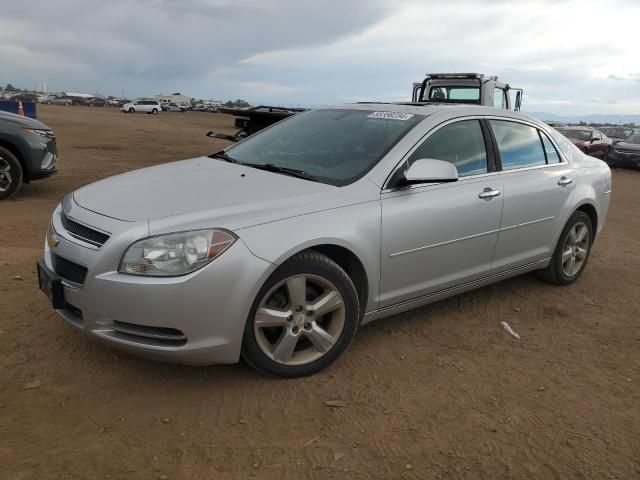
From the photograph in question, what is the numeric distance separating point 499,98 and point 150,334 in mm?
13178

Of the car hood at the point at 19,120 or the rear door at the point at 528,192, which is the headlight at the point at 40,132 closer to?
the car hood at the point at 19,120

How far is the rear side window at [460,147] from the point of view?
3.84m

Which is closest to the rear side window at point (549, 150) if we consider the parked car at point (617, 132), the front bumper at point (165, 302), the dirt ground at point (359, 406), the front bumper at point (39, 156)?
the dirt ground at point (359, 406)

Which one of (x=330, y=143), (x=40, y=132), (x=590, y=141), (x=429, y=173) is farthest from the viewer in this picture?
(x=590, y=141)

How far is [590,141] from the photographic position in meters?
20.6

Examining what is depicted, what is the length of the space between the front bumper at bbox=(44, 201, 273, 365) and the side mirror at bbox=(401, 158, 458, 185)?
3.57 ft

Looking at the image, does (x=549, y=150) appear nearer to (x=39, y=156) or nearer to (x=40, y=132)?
(x=39, y=156)

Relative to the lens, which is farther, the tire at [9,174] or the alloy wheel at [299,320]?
the tire at [9,174]

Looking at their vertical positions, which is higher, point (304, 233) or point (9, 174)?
point (304, 233)

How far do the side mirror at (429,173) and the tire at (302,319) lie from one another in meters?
0.72

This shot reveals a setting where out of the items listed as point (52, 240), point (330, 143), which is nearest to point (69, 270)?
point (52, 240)

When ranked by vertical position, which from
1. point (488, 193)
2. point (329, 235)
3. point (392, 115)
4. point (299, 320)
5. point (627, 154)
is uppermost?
point (392, 115)

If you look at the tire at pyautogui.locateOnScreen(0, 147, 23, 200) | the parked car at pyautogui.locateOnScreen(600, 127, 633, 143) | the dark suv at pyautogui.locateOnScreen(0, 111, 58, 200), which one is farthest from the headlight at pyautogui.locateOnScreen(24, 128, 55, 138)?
the parked car at pyautogui.locateOnScreen(600, 127, 633, 143)

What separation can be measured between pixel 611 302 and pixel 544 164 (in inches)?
53.1
